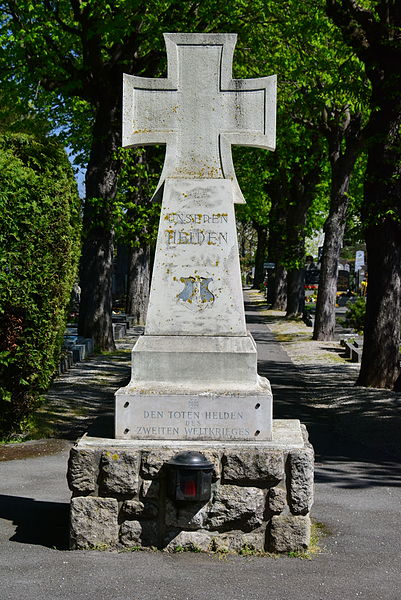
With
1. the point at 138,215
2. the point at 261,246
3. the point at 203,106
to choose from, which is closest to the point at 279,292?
the point at 138,215

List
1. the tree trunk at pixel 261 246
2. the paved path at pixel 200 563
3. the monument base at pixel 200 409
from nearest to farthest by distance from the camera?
the paved path at pixel 200 563 < the monument base at pixel 200 409 < the tree trunk at pixel 261 246

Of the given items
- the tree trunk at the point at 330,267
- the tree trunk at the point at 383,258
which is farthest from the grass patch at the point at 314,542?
the tree trunk at the point at 330,267

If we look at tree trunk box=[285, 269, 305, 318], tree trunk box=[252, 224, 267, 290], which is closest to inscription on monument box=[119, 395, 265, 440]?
tree trunk box=[285, 269, 305, 318]

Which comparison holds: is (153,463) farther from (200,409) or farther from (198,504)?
(200,409)

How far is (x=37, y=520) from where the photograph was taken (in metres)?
6.45

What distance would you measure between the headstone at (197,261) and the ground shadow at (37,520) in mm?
872

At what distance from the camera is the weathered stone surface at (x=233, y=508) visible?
223 inches

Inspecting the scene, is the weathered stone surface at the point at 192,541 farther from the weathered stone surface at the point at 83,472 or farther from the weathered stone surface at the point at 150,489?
the weathered stone surface at the point at 83,472

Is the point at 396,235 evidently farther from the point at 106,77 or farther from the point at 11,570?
the point at 11,570

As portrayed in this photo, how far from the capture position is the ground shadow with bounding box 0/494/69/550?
593cm

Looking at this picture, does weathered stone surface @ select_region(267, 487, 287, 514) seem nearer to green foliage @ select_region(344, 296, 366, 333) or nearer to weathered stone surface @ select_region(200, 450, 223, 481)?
weathered stone surface @ select_region(200, 450, 223, 481)

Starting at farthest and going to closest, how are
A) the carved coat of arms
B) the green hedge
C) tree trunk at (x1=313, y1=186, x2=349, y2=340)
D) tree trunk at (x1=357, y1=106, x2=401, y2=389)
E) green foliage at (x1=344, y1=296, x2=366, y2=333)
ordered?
1. green foliage at (x1=344, y1=296, x2=366, y2=333)
2. tree trunk at (x1=313, y1=186, x2=349, y2=340)
3. tree trunk at (x1=357, y1=106, x2=401, y2=389)
4. the green hedge
5. the carved coat of arms

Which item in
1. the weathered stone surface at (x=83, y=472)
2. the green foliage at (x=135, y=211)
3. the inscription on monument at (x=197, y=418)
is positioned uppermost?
the green foliage at (x=135, y=211)

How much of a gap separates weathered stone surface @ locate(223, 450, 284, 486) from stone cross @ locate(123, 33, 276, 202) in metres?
1.97
